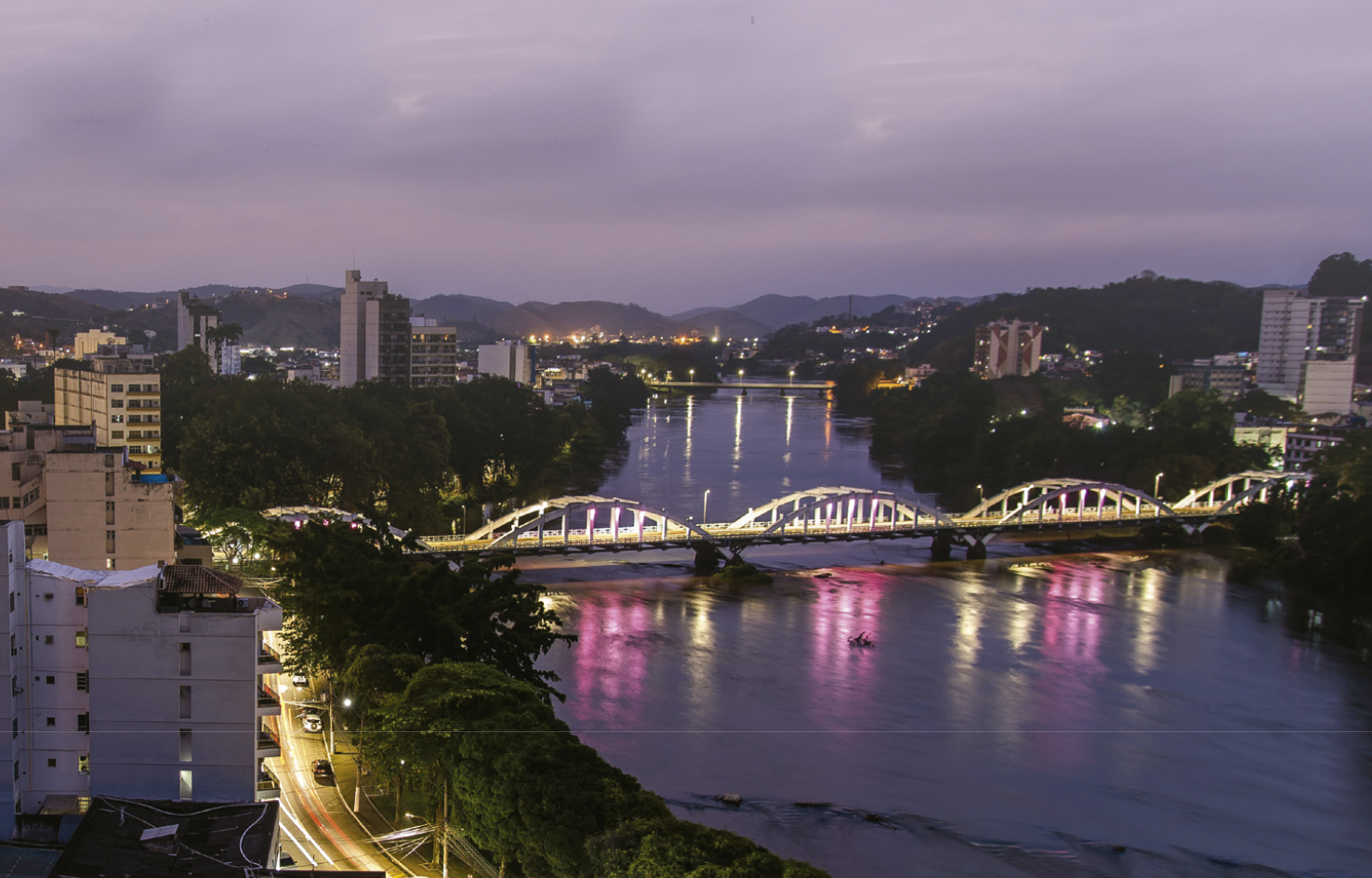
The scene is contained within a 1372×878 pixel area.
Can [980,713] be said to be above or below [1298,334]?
below

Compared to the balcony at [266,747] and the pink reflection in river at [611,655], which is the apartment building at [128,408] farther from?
the balcony at [266,747]

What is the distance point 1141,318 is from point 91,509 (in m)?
78.6

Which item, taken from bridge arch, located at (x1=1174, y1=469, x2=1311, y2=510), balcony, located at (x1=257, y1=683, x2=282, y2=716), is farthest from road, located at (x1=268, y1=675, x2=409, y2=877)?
bridge arch, located at (x1=1174, y1=469, x2=1311, y2=510)

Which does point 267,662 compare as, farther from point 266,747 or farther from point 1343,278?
point 1343,278

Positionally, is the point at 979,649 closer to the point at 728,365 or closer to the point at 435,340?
the point at 435,340

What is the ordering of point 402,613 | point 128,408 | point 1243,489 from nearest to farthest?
point 402,613 < point 128,408 < point 1243,489

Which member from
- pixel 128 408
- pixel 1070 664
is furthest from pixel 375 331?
pixel 1070 664

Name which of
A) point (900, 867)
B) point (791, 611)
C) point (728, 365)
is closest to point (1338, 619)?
point (791, 611)

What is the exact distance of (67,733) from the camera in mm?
8938

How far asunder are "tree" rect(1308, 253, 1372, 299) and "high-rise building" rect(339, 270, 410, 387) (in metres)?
56.6

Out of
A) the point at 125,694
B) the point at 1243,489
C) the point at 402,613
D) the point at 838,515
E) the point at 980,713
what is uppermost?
the point at 125,694

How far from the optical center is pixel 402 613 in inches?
508

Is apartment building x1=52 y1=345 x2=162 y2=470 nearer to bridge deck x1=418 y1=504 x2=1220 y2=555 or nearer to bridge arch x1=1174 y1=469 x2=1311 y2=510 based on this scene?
bridge deck x1=418 y1=504 x2=1220 y2=555

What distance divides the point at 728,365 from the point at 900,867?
98414 mm
